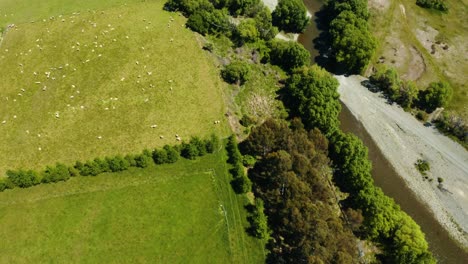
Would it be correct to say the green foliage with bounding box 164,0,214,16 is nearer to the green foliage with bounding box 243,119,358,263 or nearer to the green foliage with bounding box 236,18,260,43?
the green foliage with bounding box 236,18,260,43

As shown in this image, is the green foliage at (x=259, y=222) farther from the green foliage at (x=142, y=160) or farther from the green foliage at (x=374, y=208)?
the green foliage at (x=142, y=160)

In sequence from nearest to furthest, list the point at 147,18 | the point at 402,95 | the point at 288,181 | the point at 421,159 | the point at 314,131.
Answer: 1. the point at 288,181
2. the point at 314,131
3. the point at 421,159
4. the point at 402,95
5. the point at 147,18

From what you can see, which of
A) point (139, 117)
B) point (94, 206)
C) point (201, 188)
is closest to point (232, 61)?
point (139, 117)

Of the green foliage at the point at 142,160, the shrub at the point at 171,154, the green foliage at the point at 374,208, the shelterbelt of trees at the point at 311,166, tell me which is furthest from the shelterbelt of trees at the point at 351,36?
the green foliage at the point at 142,160

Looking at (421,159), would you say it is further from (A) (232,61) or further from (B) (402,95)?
(A) (232,61)

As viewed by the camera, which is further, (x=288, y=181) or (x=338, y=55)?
(x=338, y=55)

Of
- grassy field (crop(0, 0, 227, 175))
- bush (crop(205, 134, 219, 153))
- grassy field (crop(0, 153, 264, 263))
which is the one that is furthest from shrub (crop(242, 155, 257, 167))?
grassy field (crop(0, 0, 227, 175))
